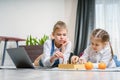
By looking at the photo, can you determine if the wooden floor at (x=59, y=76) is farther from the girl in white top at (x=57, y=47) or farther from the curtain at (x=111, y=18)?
the curtain at (x=111, y=18)

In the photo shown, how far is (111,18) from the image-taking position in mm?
4840

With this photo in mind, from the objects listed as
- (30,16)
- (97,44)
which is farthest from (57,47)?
(30,16)

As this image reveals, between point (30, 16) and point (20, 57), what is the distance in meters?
3.79

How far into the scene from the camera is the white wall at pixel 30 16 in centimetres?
510

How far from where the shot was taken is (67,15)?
506 centimetres

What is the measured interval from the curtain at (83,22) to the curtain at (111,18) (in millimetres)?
152

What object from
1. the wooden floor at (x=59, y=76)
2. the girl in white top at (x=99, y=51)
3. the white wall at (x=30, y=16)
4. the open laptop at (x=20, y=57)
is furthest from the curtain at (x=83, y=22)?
the wooden floor at (x=59, y=76)

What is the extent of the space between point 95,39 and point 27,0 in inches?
124

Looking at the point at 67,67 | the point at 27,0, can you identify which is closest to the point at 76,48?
the point at 27,0

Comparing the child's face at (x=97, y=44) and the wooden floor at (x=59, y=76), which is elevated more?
the child's face at (x=97, y=44)

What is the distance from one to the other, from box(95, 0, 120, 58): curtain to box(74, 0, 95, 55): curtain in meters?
0.15

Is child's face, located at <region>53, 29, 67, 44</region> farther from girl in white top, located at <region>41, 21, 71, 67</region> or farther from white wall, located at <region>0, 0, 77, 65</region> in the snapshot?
white wall, located at <region>0, 0, 77, 65</region>

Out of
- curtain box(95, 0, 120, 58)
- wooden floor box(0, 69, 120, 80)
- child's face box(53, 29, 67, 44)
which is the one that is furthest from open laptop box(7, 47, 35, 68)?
curtain box(95, 0, 120, 58)

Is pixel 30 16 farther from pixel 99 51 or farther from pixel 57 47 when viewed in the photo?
pixel 99 51
